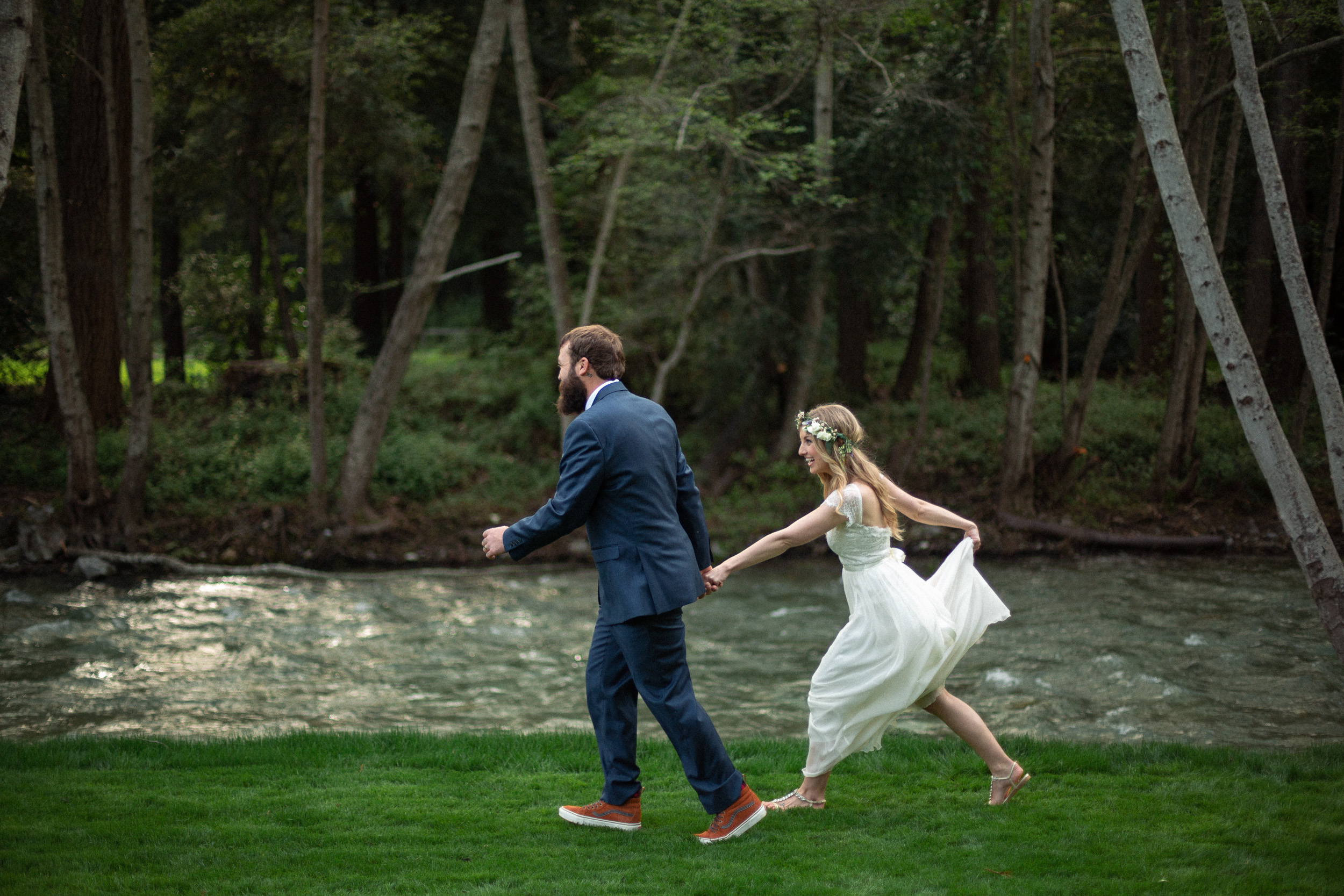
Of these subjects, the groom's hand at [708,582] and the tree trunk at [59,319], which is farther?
the tree trunk at [59,319]

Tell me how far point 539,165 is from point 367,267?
9.57 meters

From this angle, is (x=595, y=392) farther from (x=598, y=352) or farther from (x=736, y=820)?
(x=736, y=820)

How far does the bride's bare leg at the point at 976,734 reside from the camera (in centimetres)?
531

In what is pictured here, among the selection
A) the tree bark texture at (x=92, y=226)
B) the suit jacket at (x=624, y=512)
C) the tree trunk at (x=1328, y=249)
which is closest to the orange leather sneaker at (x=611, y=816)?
the suit jacket at (x=624, y=512)

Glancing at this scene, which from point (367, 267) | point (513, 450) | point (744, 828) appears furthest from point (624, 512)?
point (367, 267)

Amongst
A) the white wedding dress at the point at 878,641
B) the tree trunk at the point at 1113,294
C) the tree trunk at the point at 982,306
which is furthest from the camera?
the tree trunk at the point at 982,306

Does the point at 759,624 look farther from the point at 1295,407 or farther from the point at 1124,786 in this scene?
the point at 1295,407

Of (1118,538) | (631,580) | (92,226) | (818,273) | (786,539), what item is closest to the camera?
(631,580)

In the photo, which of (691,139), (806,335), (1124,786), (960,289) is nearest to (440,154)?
(691,139)

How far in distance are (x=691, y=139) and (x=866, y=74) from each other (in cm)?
300

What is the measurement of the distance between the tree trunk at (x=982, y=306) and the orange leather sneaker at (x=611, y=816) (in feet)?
57.1

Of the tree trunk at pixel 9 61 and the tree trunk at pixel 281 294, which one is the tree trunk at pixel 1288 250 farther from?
the tree trunk at pixel 281 294

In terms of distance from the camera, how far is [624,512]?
16.1 feet

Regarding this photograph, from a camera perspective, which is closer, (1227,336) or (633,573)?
(633,573)
